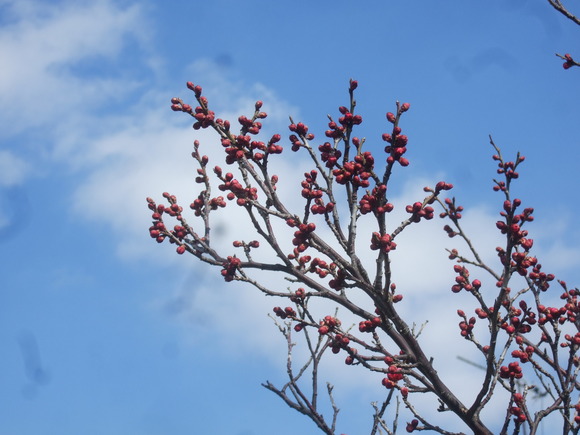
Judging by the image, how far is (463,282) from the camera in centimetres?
454

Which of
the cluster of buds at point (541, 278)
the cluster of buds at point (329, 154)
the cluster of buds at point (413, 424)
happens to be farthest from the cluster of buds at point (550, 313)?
the cluster of buds at point (329, 154)

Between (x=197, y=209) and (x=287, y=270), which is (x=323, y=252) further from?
(x=197, y=209)

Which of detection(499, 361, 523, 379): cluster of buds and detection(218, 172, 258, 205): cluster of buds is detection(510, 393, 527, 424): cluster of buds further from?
detection(218, 172, 258, 205): cluster of buds

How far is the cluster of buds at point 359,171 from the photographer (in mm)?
3891

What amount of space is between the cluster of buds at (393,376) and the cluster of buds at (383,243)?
85cm

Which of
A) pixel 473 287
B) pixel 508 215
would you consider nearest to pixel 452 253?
pixel 473 287

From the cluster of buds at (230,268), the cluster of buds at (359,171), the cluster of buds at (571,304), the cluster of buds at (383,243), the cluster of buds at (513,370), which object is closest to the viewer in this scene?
the cluster of buds at (383,243)

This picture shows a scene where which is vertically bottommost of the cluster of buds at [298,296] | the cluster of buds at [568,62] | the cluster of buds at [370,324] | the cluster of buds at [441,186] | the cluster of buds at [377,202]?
the cluster of buds at [370,324]

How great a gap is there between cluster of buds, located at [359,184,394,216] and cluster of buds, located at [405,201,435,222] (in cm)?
24

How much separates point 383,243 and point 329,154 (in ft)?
2.73

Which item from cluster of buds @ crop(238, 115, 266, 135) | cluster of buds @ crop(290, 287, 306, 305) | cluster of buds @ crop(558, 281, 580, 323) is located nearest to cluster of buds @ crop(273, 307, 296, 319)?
cluster of buds @ crop(290, 287, 306, 305)

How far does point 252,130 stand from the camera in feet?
14.5

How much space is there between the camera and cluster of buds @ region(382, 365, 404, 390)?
12.8 ft

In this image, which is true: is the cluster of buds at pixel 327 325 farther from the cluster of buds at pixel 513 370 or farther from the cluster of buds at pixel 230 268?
the cluster of buds at pixel 513 370
